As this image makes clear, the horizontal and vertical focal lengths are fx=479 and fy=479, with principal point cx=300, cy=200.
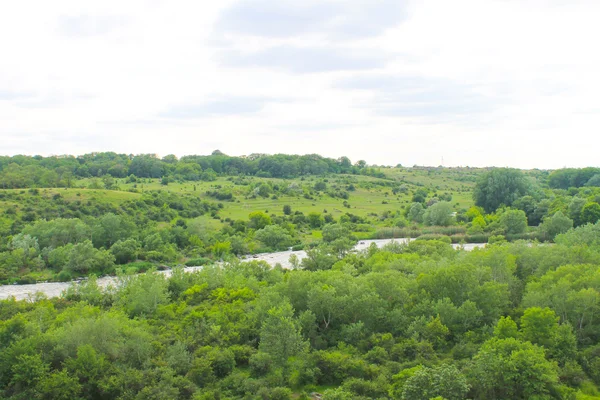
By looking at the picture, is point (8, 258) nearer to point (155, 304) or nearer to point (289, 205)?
point (155, 304)

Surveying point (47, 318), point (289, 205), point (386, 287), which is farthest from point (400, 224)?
point (47, 318)

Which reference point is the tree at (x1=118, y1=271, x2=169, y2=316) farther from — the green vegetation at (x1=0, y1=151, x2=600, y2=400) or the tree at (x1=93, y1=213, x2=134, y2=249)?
the tree at (x1=93, y1=213, x2=134, y2=249)

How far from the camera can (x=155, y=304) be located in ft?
169

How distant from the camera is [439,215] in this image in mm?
109250

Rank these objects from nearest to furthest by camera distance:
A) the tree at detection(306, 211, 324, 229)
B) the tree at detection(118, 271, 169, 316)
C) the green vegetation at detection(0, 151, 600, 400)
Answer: the green vegetation at detection(0, 151, 600, 400) → the tree at detection(118, 271, 169, 316) → the tree at detection(306, 211, 324, 229)

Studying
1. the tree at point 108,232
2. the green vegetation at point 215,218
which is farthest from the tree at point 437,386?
the tree at point 108,232

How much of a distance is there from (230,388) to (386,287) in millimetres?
18147

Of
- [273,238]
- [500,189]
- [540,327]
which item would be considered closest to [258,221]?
[273,238]

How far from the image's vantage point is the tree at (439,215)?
10938cm

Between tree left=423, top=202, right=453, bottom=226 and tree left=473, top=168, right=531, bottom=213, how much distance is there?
23.1 m

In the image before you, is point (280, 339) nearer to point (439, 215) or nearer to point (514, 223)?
point (514, 223)

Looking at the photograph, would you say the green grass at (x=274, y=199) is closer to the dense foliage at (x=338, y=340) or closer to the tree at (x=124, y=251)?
the tree at (x=124, y=251)

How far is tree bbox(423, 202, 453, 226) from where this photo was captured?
10938cm

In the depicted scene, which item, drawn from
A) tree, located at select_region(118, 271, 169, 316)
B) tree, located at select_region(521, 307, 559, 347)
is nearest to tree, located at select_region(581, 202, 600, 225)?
tree, located at select_region(521, 307, 559, 347)
